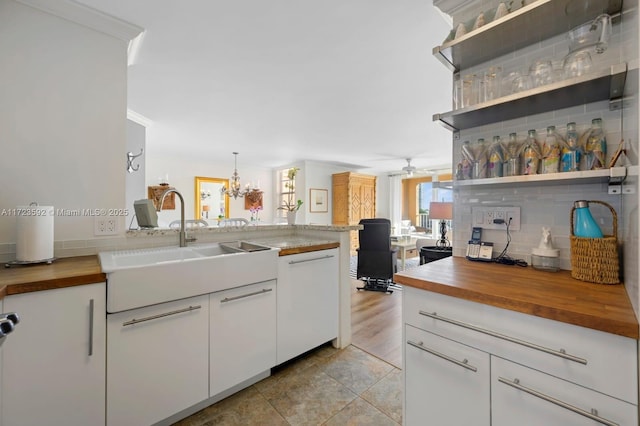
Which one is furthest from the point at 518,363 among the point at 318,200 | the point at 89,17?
the point at 318,200

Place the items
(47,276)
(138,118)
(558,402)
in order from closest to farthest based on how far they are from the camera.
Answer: (558,402), (47,276), (138,118)

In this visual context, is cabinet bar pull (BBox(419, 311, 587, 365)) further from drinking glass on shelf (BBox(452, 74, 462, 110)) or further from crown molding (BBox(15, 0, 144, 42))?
crown molding (BBox(15, 0, 144, 42))

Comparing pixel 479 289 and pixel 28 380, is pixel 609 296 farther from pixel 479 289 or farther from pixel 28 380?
pixel 28 380

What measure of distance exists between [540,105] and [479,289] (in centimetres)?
93

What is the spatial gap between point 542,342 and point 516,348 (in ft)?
0.25

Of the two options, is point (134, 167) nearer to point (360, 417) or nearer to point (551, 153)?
point (360, 417)

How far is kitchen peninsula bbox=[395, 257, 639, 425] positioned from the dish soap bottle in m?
0.20

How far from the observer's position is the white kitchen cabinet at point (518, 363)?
2.27 ft


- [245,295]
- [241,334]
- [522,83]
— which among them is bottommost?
[241,334]

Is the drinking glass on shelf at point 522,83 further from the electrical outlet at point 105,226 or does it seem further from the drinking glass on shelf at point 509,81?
the electrical outlet at point 105,226

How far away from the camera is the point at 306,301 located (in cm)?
198

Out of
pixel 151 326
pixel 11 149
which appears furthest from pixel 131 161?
pixel 151 326

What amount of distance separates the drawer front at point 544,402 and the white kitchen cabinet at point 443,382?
0.04 meters

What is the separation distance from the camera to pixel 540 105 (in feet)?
3.97
